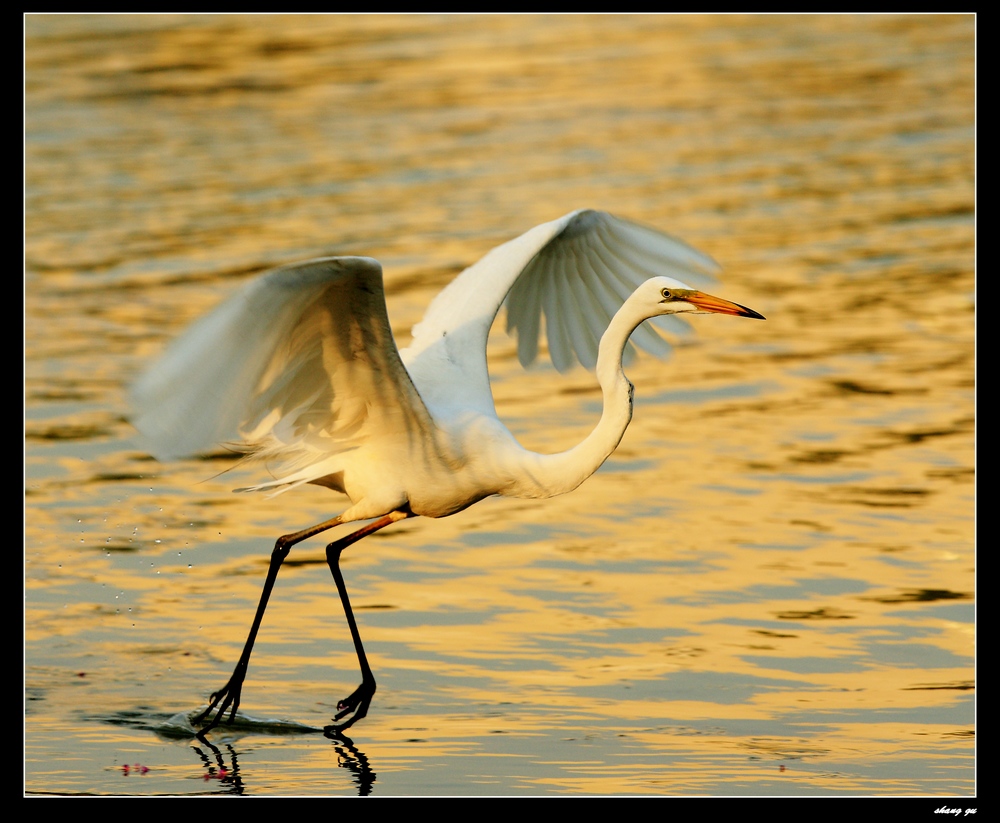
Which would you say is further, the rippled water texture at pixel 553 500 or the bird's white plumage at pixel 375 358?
the rippled water texture at pixel 553 500

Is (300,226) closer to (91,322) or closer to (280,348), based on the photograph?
(91,322)

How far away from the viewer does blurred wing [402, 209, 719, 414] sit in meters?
6.43

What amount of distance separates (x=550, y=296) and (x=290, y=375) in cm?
199

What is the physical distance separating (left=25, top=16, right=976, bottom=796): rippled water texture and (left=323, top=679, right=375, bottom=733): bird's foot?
3.6 inches

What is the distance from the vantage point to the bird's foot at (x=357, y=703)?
5.96 metres

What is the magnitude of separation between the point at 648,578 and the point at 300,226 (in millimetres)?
6917

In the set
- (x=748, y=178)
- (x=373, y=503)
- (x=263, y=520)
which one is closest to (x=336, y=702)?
(x=373, y=503)

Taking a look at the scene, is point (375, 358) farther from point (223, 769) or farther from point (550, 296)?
point (550, 296)

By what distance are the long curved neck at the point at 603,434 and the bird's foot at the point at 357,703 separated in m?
0.93

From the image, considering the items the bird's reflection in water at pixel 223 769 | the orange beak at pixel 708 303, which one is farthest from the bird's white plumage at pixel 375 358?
the bird's reflection in water at pixel 223 769

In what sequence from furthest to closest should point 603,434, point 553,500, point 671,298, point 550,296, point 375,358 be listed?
point 553,500 → point 550,296 → point 603,434 → point 671,298 → point 375,358

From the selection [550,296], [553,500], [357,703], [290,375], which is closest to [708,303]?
[290,375]

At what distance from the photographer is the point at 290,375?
5555mm

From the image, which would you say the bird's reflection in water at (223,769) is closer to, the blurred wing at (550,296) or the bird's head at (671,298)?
the blurred wing at (550,296)
